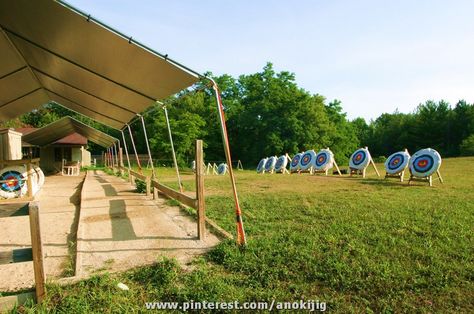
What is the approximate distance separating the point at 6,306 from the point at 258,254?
7.68ft

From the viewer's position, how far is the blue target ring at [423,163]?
9516 millimetres

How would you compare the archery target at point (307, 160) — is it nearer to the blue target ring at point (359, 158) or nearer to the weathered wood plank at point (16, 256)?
the blue target ring at point (359, 158)

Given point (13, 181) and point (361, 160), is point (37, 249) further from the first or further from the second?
point (361, 160)

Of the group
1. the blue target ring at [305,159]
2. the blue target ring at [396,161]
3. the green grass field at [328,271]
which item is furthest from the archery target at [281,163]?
the green grass field at [328,271]

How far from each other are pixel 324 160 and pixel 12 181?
13097mm

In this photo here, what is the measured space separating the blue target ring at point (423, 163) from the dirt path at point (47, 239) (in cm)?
937

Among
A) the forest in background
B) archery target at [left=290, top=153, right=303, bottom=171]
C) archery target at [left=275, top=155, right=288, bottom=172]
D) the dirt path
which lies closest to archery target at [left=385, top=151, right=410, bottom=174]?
A: archery target at [left=290, top=153, right=303, bottom=171]

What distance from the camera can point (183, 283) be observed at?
3.00 m

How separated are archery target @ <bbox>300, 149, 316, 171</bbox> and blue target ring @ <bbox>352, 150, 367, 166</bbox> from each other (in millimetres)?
2882

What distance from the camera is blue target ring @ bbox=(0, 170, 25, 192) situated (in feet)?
22.7

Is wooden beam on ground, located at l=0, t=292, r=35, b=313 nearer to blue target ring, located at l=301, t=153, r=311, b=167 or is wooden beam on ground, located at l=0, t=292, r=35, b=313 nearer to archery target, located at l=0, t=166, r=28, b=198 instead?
archery target, located at l=0, t=166, r=28, b=198

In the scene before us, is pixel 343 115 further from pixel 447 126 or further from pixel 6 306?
pixel 6 306

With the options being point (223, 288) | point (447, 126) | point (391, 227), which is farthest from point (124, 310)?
point (447, 126)

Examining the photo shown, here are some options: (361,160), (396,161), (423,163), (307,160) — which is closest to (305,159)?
(307,160)
